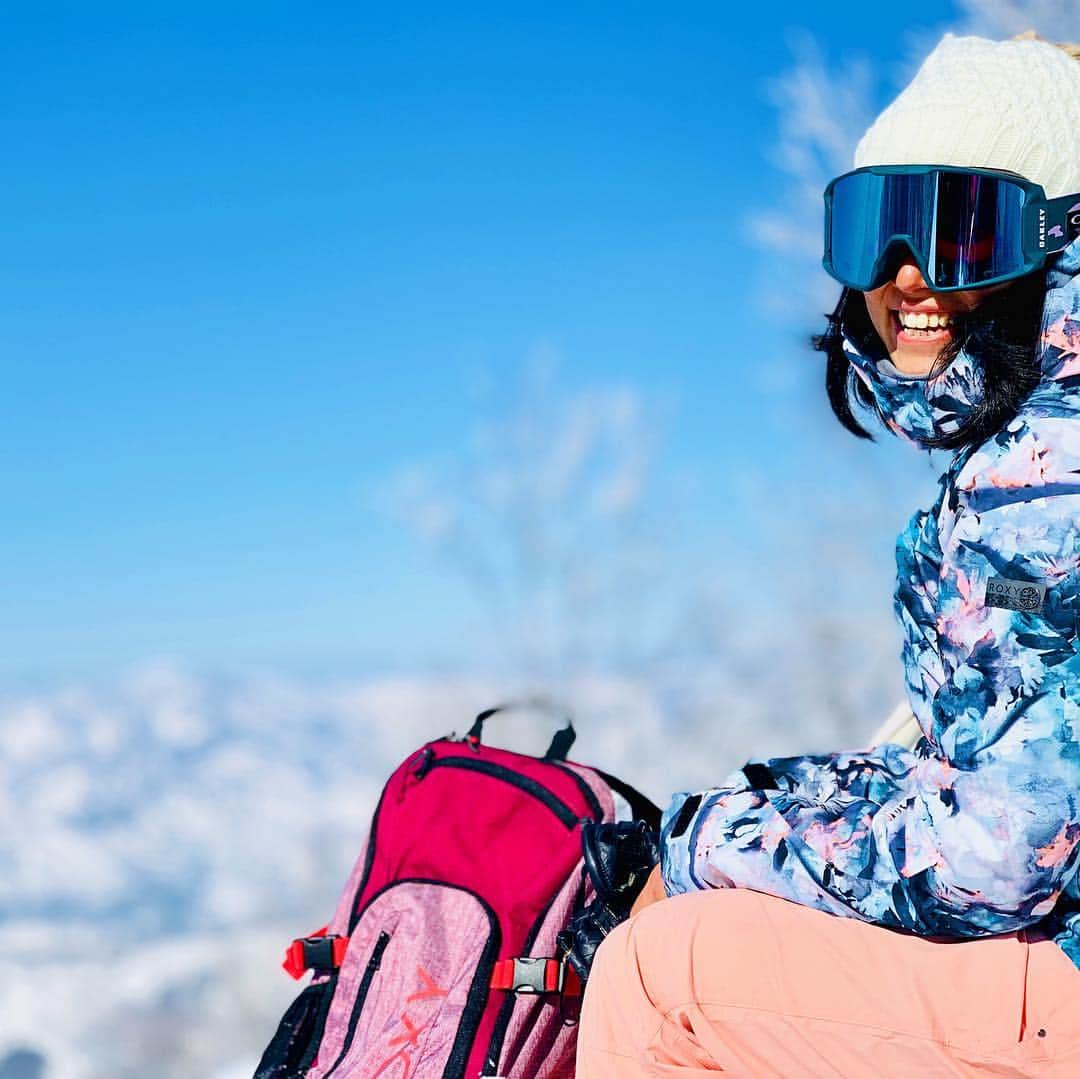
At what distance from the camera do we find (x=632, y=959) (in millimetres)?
1621

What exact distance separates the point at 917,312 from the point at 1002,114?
0.86ft

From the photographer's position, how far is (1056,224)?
162 centimetres

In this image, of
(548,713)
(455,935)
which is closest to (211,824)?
(548,713)

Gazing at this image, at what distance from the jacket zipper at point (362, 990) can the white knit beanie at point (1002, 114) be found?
1412mm

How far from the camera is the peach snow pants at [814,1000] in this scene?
56.9 inches

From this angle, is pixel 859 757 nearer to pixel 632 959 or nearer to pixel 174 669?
pixel 632 959

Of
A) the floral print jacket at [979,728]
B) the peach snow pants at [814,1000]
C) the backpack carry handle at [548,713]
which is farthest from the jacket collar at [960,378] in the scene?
the backpack carry handle at [548,713]

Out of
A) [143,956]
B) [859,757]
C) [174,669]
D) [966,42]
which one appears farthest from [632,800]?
[174,669]

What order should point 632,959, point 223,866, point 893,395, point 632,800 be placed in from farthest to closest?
point 223,866, point 632,800, point 893,395, point 632,959

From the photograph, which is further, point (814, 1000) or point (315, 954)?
point (315, 954)

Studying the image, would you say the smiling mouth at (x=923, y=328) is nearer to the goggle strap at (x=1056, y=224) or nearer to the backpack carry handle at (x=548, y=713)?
the goggle strap at (x=1056, y=224)

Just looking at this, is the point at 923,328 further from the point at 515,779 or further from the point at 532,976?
the point at 532,976

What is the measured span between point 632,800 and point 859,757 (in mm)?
487

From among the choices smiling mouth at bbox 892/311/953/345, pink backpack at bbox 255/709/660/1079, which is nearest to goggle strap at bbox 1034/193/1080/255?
smiling mouth at bbox 892/311/953/345
